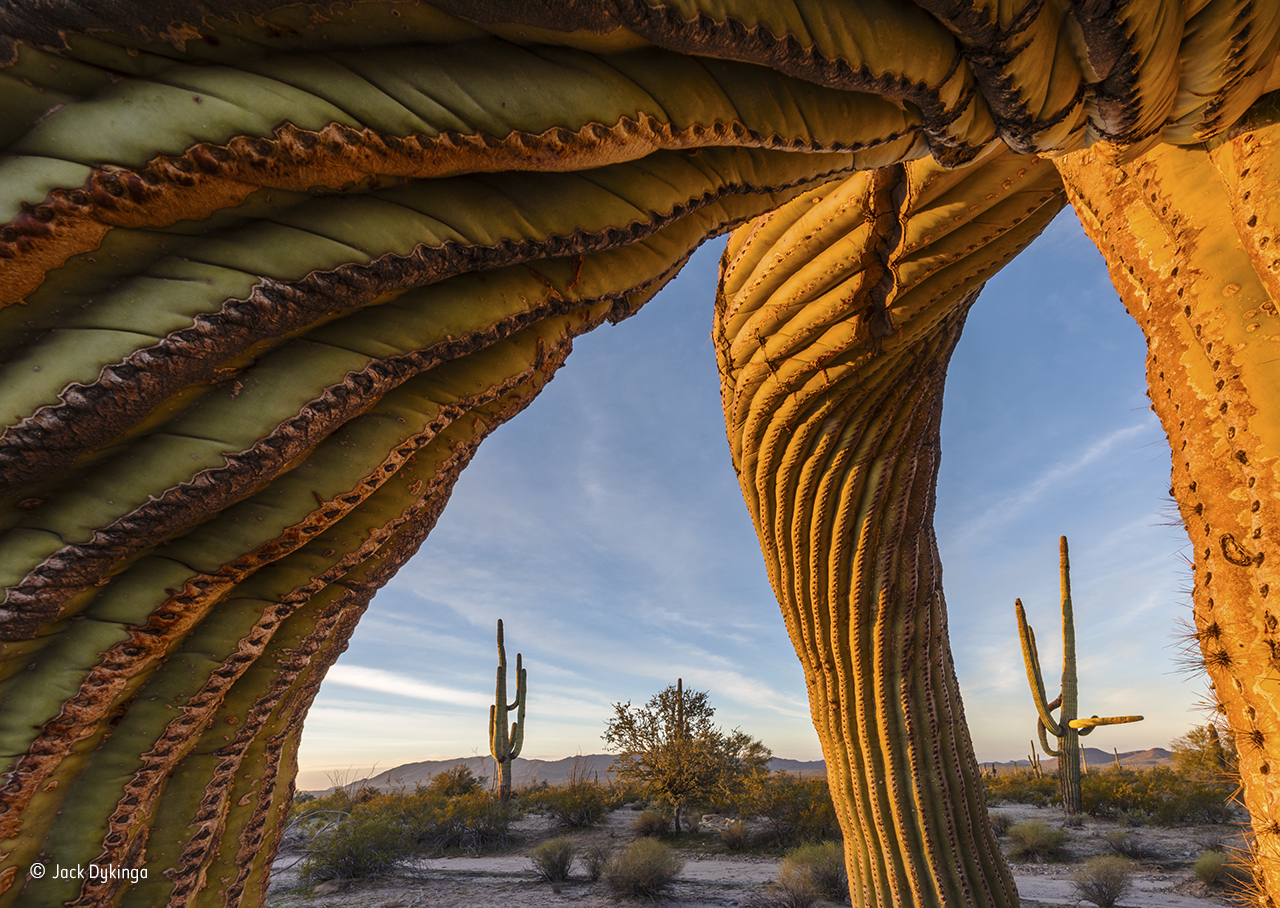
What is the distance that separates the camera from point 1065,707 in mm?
13797

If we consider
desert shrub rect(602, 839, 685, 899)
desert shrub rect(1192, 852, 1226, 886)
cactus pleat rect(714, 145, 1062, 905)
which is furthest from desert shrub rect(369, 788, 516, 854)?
desert shrub rect(1192, 852, 1226, 886)

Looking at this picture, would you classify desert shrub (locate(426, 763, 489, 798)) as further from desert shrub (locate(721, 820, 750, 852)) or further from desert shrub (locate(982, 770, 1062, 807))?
desert shrub (locate(982, 770, 1062, 807))

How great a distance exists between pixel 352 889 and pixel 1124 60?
40.8 feet

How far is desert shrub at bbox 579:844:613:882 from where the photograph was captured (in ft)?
32.8

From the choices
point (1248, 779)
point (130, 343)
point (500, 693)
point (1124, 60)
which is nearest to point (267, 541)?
point (130, 343)

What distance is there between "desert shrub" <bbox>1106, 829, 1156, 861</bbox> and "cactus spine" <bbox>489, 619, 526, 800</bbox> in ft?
42.0

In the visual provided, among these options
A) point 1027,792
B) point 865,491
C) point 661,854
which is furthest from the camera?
point 1027,792

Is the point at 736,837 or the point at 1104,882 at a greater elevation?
the point at 736,837

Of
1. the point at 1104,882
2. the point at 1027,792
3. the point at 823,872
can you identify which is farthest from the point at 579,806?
the point at 1027,792

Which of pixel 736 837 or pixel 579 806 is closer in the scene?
pixel 736 837

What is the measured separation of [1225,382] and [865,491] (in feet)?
7.69

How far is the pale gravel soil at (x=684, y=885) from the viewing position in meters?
8.78

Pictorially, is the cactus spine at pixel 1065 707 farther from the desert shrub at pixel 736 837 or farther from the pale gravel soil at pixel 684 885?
the desert shrub at pixel 736 837

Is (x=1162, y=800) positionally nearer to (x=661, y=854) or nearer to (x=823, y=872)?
(x=823, y=872)
